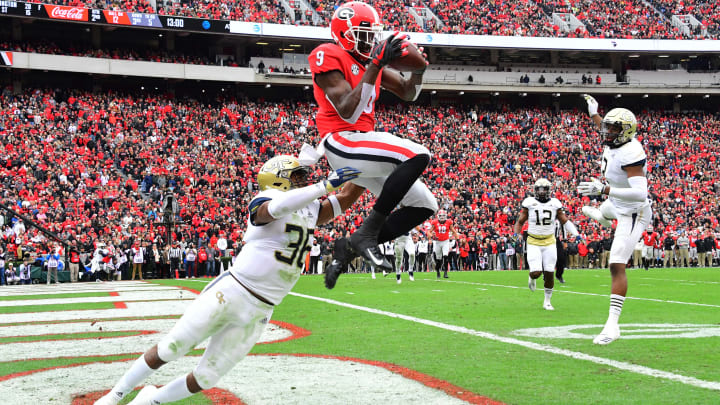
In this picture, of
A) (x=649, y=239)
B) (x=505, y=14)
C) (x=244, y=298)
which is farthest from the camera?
(x=505, y=14)

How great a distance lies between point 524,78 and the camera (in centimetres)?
4528

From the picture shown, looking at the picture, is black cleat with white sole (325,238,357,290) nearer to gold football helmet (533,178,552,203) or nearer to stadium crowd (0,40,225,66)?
gold football helmet (533,178,552,203)

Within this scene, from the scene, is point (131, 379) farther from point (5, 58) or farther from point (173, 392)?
point (5, 58)

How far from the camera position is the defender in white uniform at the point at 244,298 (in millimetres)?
5125

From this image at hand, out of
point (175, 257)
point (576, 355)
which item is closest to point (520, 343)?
point (576, 355)

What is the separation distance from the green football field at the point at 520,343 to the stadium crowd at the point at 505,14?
29593 mm

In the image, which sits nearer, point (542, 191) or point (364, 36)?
point (364, 36)

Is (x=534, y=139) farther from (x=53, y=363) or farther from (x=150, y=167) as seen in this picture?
(x=53, y=363)

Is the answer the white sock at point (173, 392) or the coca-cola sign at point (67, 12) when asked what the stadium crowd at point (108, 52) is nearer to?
the coca-cola sign at point (67, 12)

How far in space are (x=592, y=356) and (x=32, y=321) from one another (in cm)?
897

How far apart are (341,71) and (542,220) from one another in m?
9.04

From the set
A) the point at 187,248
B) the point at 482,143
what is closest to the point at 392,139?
the point at 187,248

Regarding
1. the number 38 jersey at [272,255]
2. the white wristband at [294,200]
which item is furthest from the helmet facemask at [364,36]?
the number 38 jersey at [272,255]

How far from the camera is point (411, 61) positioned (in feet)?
16.8
